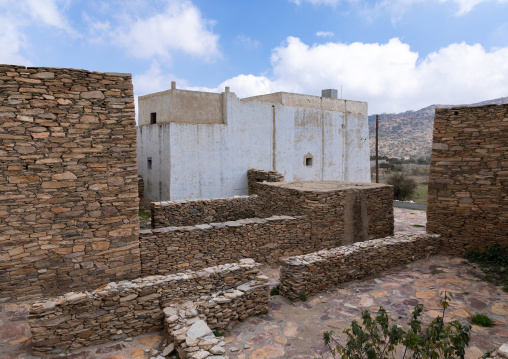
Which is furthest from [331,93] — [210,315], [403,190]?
[210,315]

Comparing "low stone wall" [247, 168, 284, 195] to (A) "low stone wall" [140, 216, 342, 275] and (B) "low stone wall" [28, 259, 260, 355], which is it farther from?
(B) "low stone wall" [28, 259, 260, 355]

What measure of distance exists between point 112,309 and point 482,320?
6.02 meters

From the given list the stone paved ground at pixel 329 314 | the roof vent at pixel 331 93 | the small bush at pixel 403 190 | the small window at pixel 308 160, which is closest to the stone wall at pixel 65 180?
the stone paved ground at pixel 329 314

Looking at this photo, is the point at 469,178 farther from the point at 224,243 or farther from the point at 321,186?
the point at 224,243

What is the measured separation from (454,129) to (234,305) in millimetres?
6817

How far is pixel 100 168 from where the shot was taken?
6.66m

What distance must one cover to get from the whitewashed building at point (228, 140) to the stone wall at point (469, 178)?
9441mm

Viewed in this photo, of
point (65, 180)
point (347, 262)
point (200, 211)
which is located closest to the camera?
point (65, 180)

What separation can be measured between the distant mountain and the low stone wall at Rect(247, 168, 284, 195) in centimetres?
4202

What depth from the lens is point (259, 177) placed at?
15594 mm

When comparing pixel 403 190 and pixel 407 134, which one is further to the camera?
pixel 407 134

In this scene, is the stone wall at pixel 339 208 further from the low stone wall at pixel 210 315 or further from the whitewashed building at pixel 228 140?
the whitewashed building at pixel 228 140

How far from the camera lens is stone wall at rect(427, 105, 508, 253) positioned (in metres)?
7.74

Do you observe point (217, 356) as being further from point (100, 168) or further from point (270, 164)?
point (270, 164)
